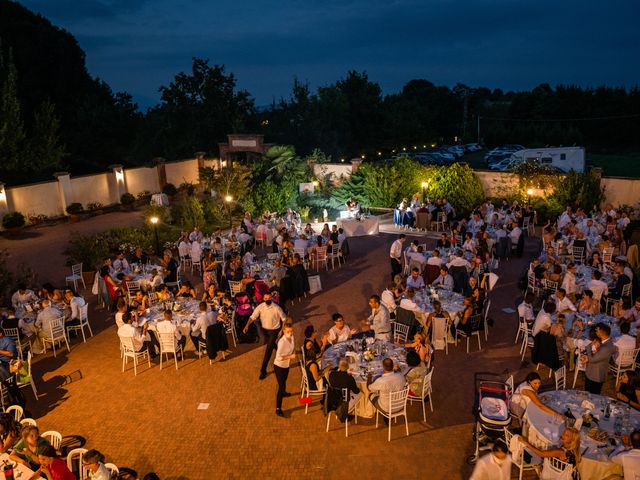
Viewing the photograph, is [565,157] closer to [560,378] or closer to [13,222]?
[560,378]

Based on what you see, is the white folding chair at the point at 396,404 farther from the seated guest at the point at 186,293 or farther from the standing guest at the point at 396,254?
the standing guest at the point at 396,254

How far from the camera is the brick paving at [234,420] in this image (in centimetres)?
686

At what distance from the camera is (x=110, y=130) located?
34.4 metres

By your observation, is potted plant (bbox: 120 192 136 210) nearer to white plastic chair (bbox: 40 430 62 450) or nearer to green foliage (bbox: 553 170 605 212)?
green foliage (bbox: 553 170 605 212)

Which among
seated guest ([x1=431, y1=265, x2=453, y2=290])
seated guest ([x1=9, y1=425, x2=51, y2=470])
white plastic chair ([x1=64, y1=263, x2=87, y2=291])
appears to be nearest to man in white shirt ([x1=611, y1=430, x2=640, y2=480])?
seated guest ([x1=431, y1=265, x2=453, y2=290])

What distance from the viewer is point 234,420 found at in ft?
25.9

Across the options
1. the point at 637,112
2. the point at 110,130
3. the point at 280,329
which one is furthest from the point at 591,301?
the point at 637,112

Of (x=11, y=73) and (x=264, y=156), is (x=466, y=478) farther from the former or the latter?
(x=11, y=73)

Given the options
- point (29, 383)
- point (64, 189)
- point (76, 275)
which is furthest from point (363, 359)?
point (64, 189)

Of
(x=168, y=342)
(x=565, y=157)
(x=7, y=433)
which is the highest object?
(x=565, y=157)

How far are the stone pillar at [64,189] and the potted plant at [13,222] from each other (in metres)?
2.54

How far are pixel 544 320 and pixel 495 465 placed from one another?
3.79 metres

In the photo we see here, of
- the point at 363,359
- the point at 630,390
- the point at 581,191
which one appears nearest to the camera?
the point at 630,390

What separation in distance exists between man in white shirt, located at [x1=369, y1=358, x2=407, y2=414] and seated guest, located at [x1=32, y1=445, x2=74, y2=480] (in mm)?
3902
